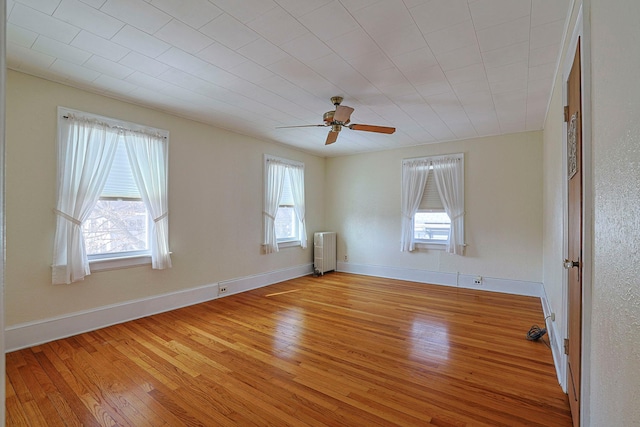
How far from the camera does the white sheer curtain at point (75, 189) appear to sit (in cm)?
307

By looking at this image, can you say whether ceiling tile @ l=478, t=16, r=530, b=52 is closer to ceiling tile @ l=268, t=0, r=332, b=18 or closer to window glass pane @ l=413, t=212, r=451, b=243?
ceiling tile @ l=268, t=0, r=332, b=18

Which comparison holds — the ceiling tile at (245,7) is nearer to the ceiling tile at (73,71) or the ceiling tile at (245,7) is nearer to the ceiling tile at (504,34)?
the ceiling tile at (504,34)

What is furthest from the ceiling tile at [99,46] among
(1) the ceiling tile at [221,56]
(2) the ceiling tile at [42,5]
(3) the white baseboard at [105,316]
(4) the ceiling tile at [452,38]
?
(3) the white baseboard at [105,316]

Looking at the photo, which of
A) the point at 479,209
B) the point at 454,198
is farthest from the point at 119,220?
the point at 479,209

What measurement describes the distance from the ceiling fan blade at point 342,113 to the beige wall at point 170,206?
2.08 metres

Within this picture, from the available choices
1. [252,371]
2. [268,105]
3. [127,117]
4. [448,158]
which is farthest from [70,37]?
[448,158]

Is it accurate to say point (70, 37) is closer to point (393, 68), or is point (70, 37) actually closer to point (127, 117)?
point (127, 117)

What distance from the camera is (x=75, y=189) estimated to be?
10.3 feet

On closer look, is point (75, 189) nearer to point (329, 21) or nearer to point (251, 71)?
point (251, 71)

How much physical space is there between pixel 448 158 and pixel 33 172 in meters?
5.65

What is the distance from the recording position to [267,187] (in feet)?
17.7

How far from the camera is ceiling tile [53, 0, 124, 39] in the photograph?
197 cm

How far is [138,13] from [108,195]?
2.20m

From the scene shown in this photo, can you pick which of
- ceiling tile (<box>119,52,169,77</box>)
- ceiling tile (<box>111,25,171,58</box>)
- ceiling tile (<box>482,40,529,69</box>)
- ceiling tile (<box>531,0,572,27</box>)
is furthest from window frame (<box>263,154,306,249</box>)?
ceiling tile (<box>531,0,572,27</box>)
